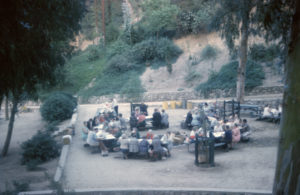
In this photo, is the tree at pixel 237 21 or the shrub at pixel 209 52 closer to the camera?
the tree at pixel 237 21

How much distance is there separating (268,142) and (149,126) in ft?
20.6

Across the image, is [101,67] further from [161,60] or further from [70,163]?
[70,163]

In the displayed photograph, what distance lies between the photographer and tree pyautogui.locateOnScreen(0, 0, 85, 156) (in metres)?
7.84

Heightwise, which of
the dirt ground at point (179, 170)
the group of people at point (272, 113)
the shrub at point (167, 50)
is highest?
the shrub at point (167, 50)

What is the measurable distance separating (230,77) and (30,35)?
24043 mm

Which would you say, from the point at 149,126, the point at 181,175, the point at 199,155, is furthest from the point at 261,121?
the point at 181,175

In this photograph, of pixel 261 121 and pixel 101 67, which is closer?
pixel 261 121

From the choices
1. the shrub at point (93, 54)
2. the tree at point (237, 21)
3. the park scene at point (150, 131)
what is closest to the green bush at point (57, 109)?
the park scene at point (150, 131)

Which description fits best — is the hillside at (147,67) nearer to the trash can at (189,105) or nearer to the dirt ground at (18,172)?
the trash can at (189,105)

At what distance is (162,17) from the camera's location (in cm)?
4275

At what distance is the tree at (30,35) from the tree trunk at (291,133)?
6458 mm

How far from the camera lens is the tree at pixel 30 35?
7.84m

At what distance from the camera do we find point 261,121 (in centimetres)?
1688

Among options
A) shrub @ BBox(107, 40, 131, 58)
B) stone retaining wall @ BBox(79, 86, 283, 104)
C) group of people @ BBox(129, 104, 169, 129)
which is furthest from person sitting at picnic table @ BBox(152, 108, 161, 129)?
shrub @ BBox(107, 40, 131, 58)
